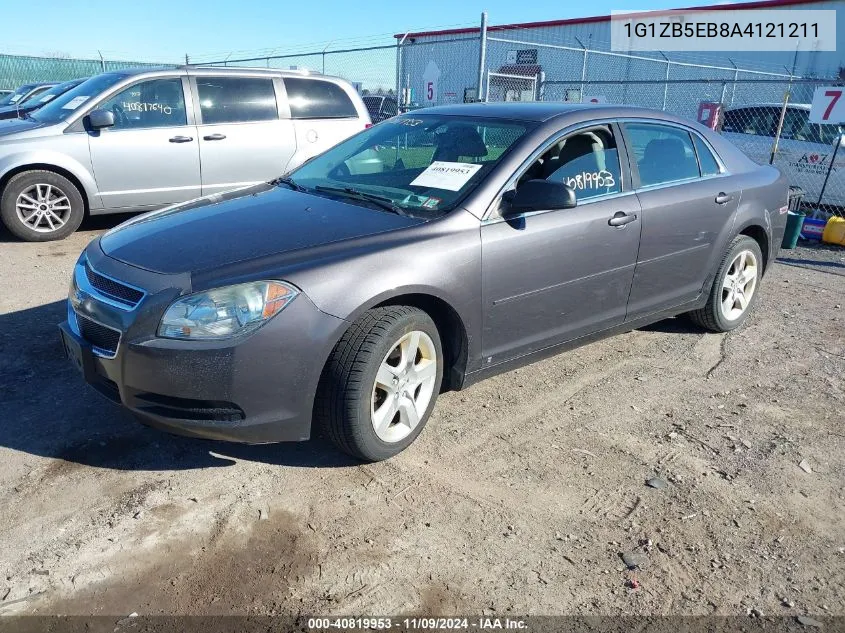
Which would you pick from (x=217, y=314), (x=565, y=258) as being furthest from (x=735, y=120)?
(x=217, y=314)

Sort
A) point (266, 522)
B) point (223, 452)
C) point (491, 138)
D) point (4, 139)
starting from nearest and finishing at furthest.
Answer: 1. point (266, 522)
2. point (223, 452)
3. point (491, 138)
4. point (4, 139)

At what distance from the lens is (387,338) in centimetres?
304

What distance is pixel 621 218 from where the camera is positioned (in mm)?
3998

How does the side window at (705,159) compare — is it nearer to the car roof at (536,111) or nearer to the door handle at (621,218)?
the car roof at (536,111)

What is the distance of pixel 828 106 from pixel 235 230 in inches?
337

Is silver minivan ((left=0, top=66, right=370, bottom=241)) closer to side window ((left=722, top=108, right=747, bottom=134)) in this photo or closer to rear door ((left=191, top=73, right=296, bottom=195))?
rear door ((left=191, top=73, right=296, bottom=195))

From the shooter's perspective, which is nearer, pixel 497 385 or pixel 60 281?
pixel 497 385

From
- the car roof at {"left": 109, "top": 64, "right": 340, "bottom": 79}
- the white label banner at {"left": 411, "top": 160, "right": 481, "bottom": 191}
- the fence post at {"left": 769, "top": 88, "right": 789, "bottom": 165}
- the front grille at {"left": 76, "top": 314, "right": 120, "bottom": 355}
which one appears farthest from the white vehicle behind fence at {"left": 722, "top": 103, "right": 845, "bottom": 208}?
the front grille at {"left": 76, "top": 314, "right": 120, "bottom": 355}

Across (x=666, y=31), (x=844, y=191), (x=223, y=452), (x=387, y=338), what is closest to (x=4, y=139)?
(x=223, y=452)

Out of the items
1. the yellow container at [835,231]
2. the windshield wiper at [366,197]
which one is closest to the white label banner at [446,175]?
the windshield wiper at [366,197]

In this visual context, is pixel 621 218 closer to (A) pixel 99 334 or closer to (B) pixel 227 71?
(A) pixel 99 334

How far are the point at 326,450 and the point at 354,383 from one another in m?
0.60

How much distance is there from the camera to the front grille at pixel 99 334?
9.61 ft

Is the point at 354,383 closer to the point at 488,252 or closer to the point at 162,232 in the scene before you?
the point at 488,252
